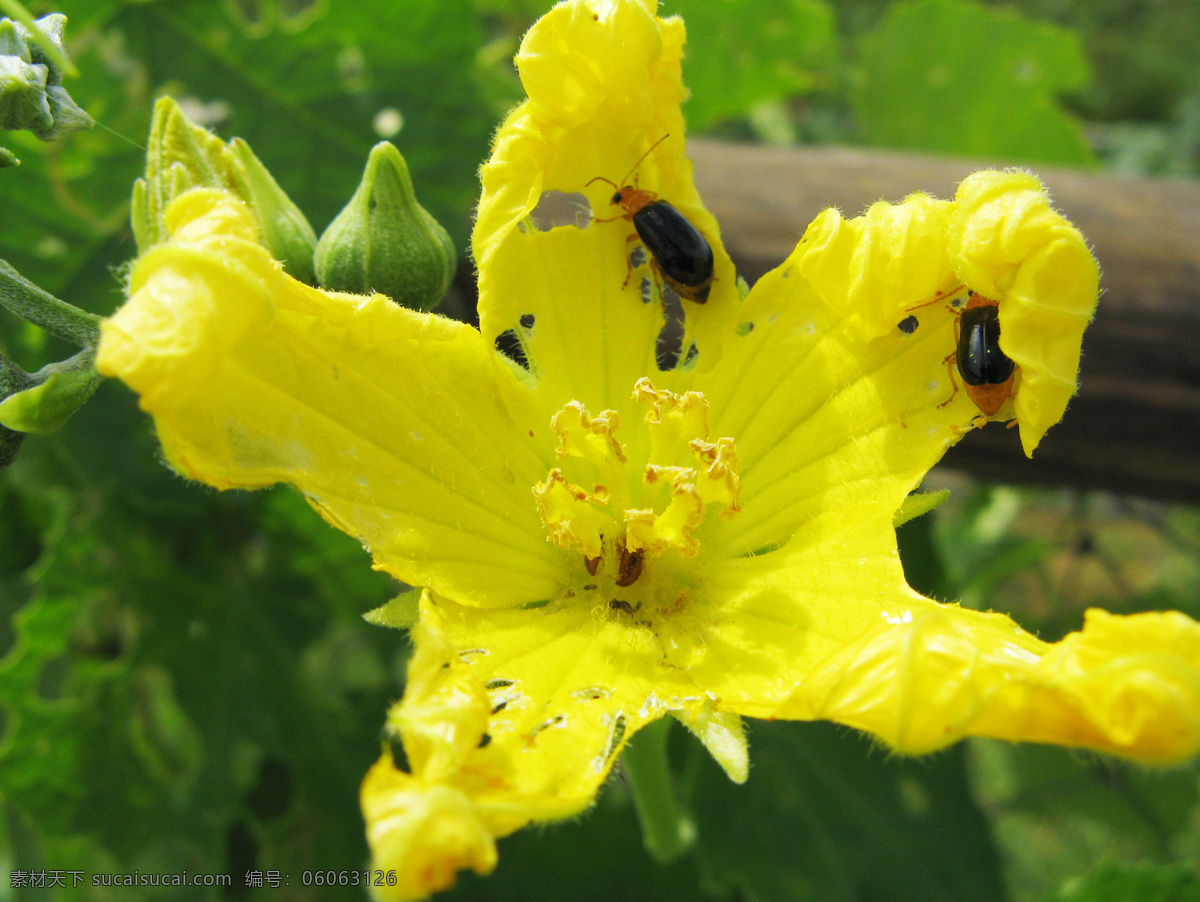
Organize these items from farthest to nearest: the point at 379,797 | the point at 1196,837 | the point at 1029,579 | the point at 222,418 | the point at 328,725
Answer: the point at 1029,579 < the point at 1196,837 < the point at 328,725 < the point at 222,418 < the point at 379,797

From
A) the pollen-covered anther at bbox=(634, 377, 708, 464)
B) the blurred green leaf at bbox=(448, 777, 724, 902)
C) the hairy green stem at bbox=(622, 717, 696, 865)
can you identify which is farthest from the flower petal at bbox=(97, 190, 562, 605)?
the blurred green leaf at bbox=(448, 777, 724, 902)

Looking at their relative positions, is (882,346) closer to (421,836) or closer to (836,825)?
(421,836)

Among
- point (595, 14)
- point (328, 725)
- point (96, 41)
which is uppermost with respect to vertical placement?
point (595, 14)

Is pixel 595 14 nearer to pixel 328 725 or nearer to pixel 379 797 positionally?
pixel 379 797

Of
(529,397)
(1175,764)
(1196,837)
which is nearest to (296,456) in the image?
(529,397)

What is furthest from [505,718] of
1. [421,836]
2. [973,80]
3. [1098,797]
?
[973,80]

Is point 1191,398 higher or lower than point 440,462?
lower

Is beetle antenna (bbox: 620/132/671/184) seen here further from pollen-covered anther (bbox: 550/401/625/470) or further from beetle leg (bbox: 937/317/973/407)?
beetle leg (bbox: 937/317/973/407)
